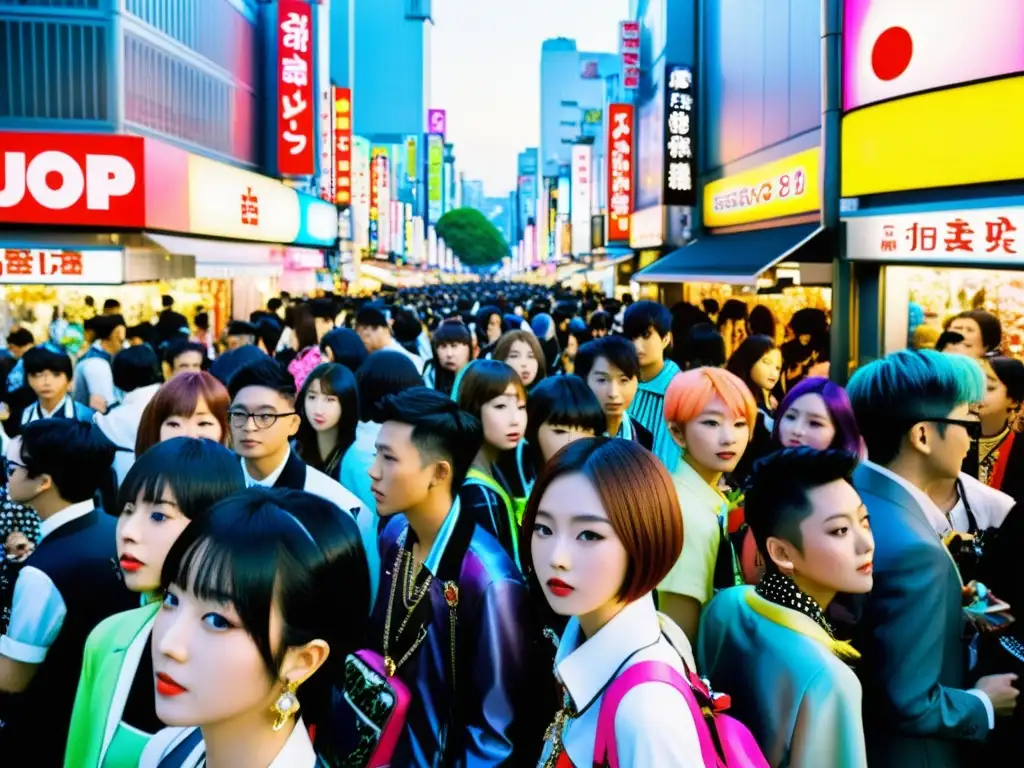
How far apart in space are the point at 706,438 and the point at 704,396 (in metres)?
0.16

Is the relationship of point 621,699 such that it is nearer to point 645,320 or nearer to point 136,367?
point 645,320

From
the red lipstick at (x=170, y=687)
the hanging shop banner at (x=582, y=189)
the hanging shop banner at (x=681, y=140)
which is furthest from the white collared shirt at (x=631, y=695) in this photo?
the hanging shop banner at (x=582, y=189)

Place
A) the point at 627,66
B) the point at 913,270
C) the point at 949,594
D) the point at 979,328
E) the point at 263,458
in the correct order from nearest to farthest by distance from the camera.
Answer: the point at 949,594 → the point at 263,458 → the point at 979,328 → the point at 913,270 → the point at 627,66

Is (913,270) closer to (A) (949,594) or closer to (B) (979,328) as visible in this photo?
(B) (979,328)

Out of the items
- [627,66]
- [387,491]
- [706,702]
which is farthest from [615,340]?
[627,66]

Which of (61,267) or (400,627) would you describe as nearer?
(400,627)

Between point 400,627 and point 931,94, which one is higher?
point 931,94

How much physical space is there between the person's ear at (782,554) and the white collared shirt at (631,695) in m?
0.36

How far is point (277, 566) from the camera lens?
1996 mm

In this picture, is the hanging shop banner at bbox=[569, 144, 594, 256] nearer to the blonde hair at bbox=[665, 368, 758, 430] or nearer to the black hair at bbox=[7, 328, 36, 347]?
the black hair at bbox=[7, 328, 36, 347]

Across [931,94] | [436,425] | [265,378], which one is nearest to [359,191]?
[931,94]

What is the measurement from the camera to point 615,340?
5484 millimetres

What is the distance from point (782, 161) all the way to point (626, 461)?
13566 mm

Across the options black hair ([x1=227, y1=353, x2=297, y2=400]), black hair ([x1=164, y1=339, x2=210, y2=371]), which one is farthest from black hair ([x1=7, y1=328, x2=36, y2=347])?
black hair ([x1=227, y1=353, x2=297, y2=400])
